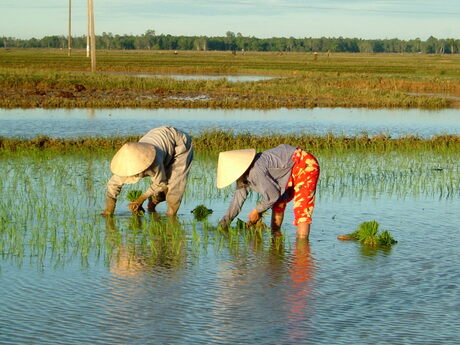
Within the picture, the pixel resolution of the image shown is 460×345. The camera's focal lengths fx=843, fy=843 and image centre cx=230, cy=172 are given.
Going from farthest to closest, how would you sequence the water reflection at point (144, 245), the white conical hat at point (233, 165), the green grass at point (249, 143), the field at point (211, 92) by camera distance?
the field at point (211, 92) → the green grass at point (249, 143) → the white conical hat at point (233, 165) → the water reflection at point (144, 245)

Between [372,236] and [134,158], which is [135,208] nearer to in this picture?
[134,158]

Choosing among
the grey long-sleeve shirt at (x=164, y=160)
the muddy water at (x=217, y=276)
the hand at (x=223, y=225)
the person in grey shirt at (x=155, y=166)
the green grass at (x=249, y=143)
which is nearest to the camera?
the muddy water at (x=217, y=276)

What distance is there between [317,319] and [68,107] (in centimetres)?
1663

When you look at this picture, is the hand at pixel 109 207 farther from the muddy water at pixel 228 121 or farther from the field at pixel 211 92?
the field at pixel 211 92

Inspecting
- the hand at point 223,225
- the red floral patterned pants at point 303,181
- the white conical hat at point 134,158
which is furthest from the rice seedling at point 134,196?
the red floral patterned pants at point 303,181

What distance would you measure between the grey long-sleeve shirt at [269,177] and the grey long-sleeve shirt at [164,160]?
889mm

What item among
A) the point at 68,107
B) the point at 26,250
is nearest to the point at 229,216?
the point at 26,250

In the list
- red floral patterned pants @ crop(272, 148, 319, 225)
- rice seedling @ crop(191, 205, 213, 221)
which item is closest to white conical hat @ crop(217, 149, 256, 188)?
red floral patterned pants @ crop(272, 148, 319, 225)

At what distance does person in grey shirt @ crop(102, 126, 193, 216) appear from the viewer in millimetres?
7094

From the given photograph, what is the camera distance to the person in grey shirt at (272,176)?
6621mm

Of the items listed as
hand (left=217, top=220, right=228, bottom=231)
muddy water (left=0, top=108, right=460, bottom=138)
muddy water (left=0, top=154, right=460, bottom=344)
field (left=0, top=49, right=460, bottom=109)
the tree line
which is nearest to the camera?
muddy water (left=0, top=154, right=460, bottom=344)

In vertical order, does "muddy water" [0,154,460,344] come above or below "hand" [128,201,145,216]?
below

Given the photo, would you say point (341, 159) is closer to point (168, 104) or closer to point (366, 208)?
point (366, 208)

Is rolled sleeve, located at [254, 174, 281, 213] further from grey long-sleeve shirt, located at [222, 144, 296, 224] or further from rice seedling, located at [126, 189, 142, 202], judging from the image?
rice seedling, located at [126, 189, 142, 202]
